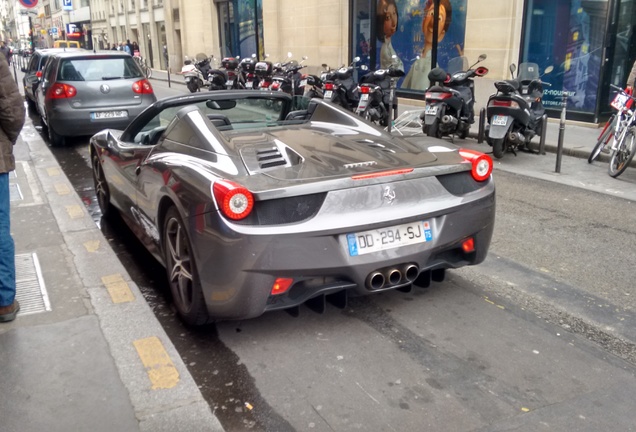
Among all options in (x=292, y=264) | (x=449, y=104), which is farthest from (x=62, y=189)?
(x=449, y=104)

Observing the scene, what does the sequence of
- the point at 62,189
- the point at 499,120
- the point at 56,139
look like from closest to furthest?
the point at 62,189 < the point at 499,120 < the point at 56,139

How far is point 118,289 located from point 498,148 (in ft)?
21.4

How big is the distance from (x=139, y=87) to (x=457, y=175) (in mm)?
8420

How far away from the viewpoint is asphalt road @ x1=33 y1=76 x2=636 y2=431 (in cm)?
295

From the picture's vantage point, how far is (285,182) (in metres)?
3.38

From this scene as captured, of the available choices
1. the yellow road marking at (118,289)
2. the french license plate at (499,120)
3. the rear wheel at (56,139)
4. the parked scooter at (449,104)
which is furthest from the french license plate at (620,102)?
the rear wheel at (56,139)

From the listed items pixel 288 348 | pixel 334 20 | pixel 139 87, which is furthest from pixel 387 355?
pixel 334 20

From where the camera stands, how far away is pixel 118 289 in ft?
14.9

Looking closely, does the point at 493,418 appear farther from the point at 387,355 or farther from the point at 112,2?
the point at 112,2

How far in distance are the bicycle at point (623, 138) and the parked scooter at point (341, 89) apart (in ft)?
18.4

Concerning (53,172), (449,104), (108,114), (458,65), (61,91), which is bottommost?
(53,172)

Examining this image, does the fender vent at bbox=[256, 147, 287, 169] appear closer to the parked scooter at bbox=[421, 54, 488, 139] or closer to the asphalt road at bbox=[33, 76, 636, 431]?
the asphalt road at bbox=[33, 76, 636, 431]

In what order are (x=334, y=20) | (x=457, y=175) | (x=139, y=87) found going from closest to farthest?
(x=457, y=175) < (x=139, y=87) < (x=334, y=20)

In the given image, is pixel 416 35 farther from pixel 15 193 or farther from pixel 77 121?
pixel 15 193
